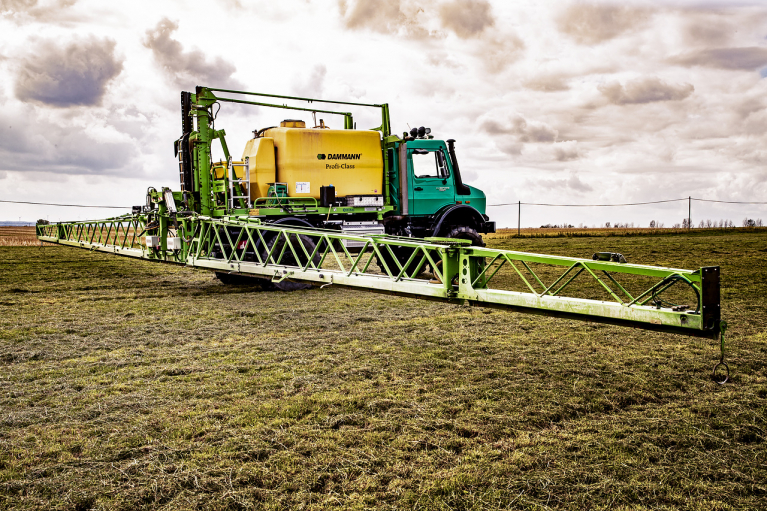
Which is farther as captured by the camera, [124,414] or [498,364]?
[498,364]

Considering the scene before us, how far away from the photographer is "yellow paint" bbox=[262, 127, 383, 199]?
39.5ft

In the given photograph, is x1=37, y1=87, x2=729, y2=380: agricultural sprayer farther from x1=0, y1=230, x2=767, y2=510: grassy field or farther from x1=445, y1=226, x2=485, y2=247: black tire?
x1=0, y1=230, x2=767, y2=510: grassy field

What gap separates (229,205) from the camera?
11742 mm

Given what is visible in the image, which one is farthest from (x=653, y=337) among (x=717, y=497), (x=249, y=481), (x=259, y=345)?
(x=249, y=481)

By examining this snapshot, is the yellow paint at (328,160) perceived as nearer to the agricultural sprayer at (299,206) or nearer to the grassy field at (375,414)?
the agricultural sprayer at (299,206)

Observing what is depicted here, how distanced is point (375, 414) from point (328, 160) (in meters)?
8.66

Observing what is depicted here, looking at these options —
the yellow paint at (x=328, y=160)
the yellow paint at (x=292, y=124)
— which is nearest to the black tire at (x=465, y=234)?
the yellow paint at (x=328, y=160)

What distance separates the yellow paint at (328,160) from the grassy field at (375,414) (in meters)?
4.28

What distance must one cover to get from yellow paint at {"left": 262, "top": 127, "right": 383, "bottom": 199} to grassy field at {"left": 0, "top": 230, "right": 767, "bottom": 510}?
4.28 meters

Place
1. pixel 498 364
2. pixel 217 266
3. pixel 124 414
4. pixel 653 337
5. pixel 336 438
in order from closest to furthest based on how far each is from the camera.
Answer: pixel 336 438
pixel 124 414
pixel 498 364
pixel 653 337
pixel 217 266

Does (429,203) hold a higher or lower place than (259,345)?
higher

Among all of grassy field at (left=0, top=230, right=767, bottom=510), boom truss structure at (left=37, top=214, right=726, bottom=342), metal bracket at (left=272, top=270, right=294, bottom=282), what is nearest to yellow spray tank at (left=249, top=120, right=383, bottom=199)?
boom truss structure at (left=37, top=214, right=726, bottom=342)

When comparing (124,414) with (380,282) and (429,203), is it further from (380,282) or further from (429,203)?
(429,203)

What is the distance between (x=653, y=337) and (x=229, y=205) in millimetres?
8413
